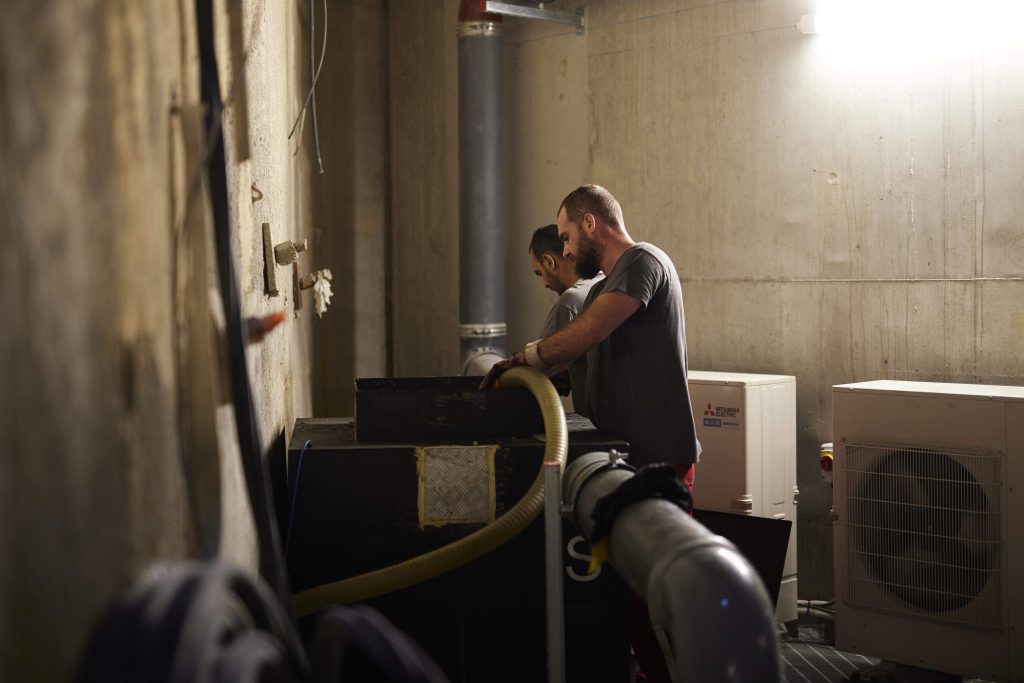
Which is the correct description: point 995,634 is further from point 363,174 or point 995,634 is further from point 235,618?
point 363,174

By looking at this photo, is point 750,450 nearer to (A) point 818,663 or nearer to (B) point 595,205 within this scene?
(A) point 818,663

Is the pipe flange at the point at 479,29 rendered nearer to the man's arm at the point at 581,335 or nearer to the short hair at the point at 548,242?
the short hair at the point at 548,242

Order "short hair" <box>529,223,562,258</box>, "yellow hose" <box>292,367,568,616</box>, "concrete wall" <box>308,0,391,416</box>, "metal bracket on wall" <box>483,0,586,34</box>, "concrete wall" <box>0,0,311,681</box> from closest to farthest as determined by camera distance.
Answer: "concrete wall" <box>0,0,311,681</box> < "yellow hose" <box>292,367,568,616</box> < "short hair" <box>529,223,562,258</box> < "metal bracket on wall" <box>483,0,586,34</box> < "concrete wall" <box>308,0,391,416</box>

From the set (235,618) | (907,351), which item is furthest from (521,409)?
(907,351)

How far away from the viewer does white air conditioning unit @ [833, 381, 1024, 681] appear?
10.00ft

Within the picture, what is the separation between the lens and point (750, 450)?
12.5ft

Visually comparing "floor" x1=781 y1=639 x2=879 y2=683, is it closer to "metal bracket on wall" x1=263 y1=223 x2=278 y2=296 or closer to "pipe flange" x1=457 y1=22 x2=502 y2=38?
"metal bracket on wall" x1=263 y1=223 x2=278 y2=296

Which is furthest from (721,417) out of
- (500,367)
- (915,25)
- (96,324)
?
(96,324)

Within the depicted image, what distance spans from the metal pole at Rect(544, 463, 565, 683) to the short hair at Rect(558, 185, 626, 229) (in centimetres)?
117

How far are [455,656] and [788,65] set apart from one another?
2894 millimetres

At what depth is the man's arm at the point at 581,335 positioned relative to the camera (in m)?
2.64

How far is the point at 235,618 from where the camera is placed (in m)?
1.04

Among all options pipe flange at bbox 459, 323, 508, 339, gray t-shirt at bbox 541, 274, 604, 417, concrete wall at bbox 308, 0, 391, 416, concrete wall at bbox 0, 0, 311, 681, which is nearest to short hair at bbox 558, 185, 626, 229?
gray t-shirt at bbox 541, 274, 604, 417

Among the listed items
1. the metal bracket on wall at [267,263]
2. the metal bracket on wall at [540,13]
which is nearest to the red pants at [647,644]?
the metal bracket on wall at [267,263]
